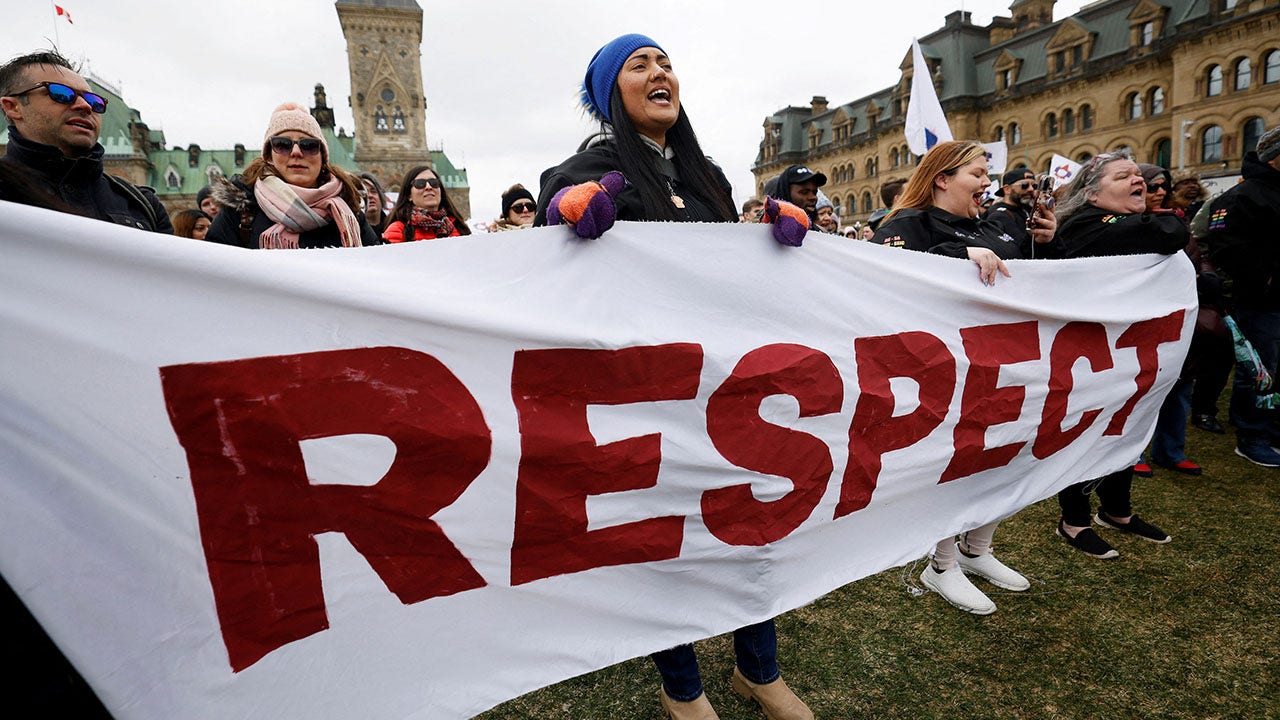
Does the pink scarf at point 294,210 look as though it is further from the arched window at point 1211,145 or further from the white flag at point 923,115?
the arched window at point 1211,145

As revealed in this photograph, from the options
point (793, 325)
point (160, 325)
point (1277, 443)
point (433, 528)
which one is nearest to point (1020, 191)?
point (1277, 443)

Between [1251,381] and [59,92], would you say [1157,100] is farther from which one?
[59,92]

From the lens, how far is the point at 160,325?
1.33 meters

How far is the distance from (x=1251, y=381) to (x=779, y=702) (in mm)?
4758

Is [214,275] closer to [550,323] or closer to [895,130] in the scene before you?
[550,323]

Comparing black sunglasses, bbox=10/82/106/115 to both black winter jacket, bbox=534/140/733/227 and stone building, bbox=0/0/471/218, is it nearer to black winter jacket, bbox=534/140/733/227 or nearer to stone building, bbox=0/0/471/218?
black winter jacket, bbox=534/140/733/227

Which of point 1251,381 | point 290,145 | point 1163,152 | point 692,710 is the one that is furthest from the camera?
point 1163,152

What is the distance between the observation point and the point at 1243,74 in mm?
25062

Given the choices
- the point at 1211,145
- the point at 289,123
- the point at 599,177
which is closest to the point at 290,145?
the point at 289,123

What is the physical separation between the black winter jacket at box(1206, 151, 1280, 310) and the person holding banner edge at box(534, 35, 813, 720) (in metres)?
4.08

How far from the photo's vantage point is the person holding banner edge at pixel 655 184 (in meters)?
1.81

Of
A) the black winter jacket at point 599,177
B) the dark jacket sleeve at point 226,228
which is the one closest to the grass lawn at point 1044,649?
the black winter jacket at point 599,177

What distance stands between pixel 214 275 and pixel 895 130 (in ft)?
148

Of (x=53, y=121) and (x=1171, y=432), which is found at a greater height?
(x=53, y=121)
